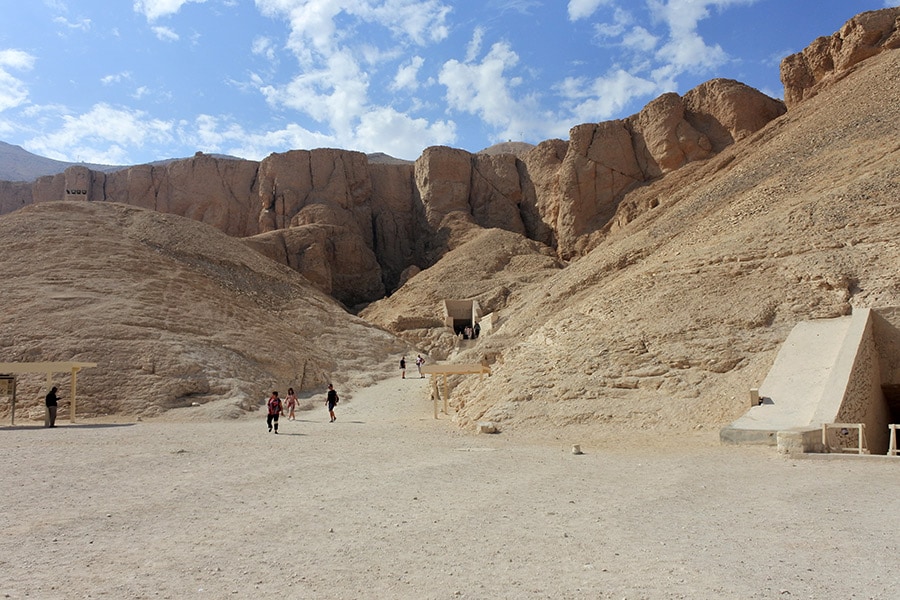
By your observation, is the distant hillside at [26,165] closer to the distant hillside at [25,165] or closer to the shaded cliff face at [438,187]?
the distant hillside at [25,165]

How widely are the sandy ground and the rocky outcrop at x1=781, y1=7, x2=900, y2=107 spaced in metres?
34.4

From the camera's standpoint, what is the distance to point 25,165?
141750mm

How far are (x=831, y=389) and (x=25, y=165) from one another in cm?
16113

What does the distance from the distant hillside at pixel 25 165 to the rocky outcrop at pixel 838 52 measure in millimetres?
127939

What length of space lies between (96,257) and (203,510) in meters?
24.8

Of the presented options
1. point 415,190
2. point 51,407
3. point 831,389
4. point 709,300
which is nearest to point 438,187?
point 415,190

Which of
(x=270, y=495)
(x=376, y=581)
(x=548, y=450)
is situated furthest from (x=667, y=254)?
(x=376, y=581)

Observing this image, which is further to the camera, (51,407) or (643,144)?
(643,144)

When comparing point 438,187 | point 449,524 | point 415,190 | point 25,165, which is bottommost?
point 449,524

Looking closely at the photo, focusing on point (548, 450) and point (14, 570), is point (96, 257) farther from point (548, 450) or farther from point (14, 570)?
point (14, 570)

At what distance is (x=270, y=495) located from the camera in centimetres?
828

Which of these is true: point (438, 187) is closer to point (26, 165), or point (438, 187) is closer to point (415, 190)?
point (415, 190)

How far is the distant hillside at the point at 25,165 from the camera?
13400cm

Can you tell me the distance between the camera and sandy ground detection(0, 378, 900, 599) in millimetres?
5121
